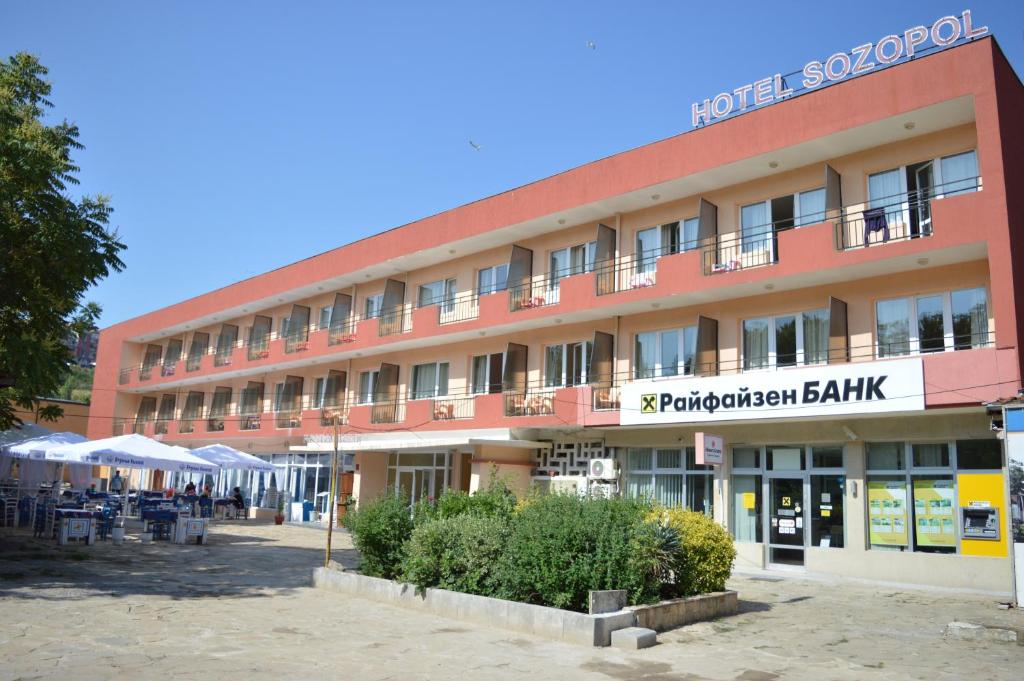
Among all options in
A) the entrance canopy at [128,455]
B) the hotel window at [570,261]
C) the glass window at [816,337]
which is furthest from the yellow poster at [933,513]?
the entrance canopy at [128,455]

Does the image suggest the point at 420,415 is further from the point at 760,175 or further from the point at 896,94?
the point at 896,94

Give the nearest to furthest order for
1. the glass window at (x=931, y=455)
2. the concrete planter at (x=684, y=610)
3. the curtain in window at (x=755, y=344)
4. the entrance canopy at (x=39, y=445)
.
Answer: the concrete planter at (x=684, y=610) → the glass window at (x=931, y=455) → the curtain in window at (x=755, y=344) → the entrance canopy at (x=39, y=445)

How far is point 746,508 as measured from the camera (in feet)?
64.4

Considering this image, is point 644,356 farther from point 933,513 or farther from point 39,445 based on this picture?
point 39,445

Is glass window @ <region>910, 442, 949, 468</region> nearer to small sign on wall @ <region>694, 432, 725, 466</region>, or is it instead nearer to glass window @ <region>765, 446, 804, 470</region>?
glass window @ <region>765, 446, 804, 470</region>

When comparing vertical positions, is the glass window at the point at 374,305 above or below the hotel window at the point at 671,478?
above

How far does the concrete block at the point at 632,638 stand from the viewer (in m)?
9.32

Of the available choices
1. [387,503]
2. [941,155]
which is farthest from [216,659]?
[941,155]

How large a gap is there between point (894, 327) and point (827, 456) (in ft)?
10.7

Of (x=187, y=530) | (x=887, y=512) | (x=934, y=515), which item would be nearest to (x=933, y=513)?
(x=934, y=515)

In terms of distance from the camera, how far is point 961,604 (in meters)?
14.0

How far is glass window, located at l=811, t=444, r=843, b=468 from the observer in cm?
1827

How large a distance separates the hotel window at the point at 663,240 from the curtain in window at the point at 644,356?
1.90m

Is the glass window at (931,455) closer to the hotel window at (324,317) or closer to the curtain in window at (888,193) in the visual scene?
the curtain in window at (888,193)
